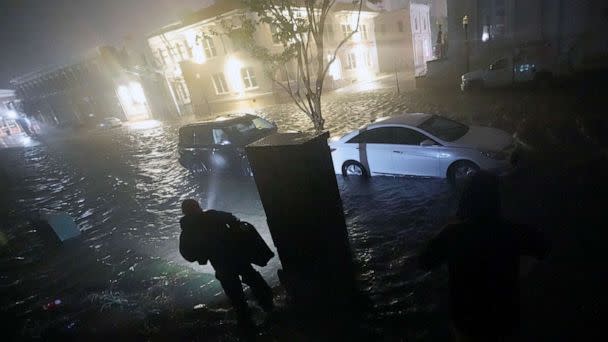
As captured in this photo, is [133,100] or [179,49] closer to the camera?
[179,49]

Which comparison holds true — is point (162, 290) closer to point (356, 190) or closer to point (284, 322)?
point (284, 322)

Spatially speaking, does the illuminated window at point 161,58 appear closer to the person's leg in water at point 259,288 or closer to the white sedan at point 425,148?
the white sedan at point 425,148

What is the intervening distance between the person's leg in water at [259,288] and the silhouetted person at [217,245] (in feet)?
0.20

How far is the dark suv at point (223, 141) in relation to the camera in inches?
395

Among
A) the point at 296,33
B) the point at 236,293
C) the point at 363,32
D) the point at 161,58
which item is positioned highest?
the point at 161,58

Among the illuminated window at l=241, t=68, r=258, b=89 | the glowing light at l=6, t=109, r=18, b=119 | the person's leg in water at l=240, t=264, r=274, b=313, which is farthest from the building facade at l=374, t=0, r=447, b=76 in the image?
the glowing light at l=6, t=109, r=18, b=119

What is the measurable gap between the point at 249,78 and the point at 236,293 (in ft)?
99.0

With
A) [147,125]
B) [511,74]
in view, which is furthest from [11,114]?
[511,74]

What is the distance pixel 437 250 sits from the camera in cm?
219

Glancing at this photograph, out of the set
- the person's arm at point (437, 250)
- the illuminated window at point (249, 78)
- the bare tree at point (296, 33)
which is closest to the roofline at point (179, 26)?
the illuminated window at point (249, 78)

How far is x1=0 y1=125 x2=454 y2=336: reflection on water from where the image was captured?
A: 5082mm

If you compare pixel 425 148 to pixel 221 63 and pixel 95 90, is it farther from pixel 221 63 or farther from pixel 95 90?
pixel 95 90

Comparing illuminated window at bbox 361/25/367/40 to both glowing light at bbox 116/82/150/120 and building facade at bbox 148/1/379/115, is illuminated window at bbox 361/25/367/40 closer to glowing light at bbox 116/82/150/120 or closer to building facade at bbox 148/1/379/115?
building facade at bbox 148/1/379/115

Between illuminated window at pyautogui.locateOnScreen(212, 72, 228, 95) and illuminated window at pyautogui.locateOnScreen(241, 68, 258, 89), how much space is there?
2402mm
